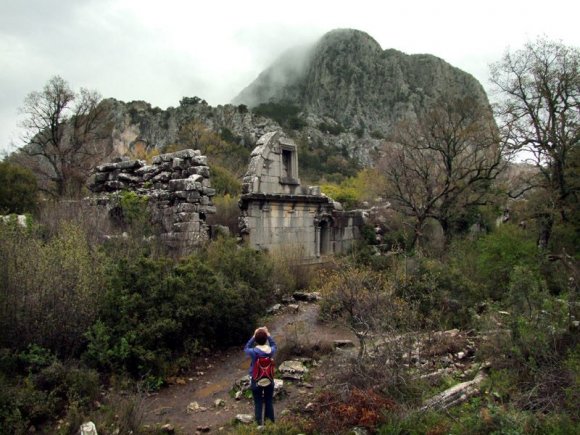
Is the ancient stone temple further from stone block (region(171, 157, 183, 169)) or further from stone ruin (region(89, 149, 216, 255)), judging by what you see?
stone block (region(171, 157, 183, 169))

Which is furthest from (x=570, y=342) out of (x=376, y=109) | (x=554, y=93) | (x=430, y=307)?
(x=376, y=109)

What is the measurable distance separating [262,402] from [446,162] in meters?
15.9

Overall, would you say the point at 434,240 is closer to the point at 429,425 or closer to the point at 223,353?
the point at 223,353

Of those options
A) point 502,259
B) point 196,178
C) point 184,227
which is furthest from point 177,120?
point 502,259

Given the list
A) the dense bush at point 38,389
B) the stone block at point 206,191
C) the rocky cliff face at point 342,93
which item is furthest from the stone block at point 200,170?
the rocky cliff face at point 342,93

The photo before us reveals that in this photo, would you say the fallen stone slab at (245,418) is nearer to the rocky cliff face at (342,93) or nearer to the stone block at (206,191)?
the stone block at (206,191)

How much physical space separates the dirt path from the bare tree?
37.2ft

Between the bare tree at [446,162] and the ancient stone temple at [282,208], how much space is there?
363 cm

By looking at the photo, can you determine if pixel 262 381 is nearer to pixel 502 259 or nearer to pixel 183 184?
pixel 183 184

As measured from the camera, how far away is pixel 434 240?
20.8 meters

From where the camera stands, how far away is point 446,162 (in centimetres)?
1950

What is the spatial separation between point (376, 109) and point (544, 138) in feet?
239

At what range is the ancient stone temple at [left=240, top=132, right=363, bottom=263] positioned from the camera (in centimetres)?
1587

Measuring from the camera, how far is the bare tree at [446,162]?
1905 cm
